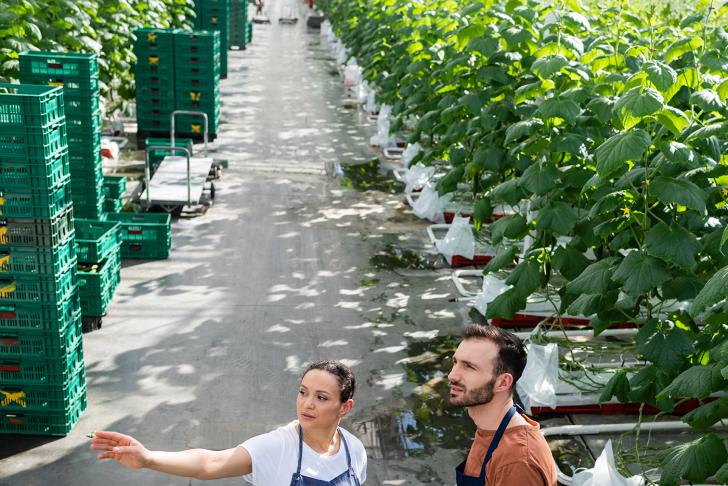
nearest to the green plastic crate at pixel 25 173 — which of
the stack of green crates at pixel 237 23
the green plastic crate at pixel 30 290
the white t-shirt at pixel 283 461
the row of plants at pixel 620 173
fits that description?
the green plastic crate at pixel 30 290

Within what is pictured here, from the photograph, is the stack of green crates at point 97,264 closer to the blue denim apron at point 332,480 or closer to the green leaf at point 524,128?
the green leaf at point 524,128

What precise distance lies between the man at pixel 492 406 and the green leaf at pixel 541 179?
3056mm

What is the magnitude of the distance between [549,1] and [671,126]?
13.6 feet

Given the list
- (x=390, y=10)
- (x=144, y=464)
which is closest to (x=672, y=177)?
(x=144, y=464)

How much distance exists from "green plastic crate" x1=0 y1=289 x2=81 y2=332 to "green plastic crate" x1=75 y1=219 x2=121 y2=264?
1.73 metres

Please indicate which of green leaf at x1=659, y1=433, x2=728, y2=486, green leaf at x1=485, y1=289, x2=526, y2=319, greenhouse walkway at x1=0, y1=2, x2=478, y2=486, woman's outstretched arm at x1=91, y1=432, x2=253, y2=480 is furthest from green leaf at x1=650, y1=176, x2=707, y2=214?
woman's outstretched arm at x1=91, y1=432, x2=253, y2=480

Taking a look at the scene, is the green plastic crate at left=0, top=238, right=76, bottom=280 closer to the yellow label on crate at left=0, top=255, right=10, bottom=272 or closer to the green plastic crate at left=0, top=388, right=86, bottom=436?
the yellow label on crate at left=0, top=255, right=10, bottom=272

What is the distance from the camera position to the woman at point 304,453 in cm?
271

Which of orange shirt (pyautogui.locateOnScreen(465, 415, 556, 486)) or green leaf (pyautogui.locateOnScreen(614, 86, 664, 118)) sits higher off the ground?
green leaf (pyautogui.locateOnScreen(614, 86, 664, 118))

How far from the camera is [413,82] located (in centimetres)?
1003

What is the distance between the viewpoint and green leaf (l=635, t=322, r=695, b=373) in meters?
4.55

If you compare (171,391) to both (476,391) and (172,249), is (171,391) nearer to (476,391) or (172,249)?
(172,249)

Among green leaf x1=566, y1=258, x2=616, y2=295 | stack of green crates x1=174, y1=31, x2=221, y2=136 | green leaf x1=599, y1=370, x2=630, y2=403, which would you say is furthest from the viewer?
stack of green crates x1=174, y1=31, x2=221, y2=136

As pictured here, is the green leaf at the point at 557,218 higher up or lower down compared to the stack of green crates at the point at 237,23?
higher up
